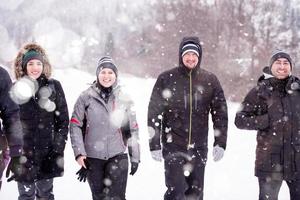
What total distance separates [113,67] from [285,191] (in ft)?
13.4

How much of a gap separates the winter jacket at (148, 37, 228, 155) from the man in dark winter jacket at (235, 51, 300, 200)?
1.58 ft

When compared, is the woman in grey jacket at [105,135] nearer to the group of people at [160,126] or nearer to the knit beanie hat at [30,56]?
the group of people at [160,126]

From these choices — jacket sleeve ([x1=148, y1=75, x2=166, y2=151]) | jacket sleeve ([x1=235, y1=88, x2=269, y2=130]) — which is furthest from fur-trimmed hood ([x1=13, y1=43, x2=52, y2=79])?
jacket sleeve ([x1=235, y1=88, x2=269, y2=130])

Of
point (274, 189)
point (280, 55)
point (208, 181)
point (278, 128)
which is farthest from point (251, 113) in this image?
point (208, 181)

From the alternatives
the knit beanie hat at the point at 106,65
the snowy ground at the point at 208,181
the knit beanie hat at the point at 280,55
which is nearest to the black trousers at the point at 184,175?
the knit beanie hat at the point at 106,65

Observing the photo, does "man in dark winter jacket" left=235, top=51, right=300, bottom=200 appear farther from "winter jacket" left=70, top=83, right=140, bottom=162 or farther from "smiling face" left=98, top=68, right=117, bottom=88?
"smiling face" left=98, top=68, right=117, bottom=88

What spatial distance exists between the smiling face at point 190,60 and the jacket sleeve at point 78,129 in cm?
135

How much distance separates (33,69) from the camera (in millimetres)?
4852

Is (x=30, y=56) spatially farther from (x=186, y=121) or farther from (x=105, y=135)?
(x=186, y=121)

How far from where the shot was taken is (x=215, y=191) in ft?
23.3

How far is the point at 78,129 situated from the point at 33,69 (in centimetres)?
95

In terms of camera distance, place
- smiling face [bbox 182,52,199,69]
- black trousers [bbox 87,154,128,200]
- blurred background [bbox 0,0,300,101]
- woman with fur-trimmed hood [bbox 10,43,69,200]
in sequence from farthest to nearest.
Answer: blurred background [bbox 0,0,300,101]
smiling face [bbox 182,52,199,69]
woman with fur-trimmed hood [bbox 10,43,69,200]
black trousers [bbox 87,154,128,200]

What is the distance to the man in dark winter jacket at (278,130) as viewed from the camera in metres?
4.50

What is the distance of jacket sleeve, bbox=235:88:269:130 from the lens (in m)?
4.63
